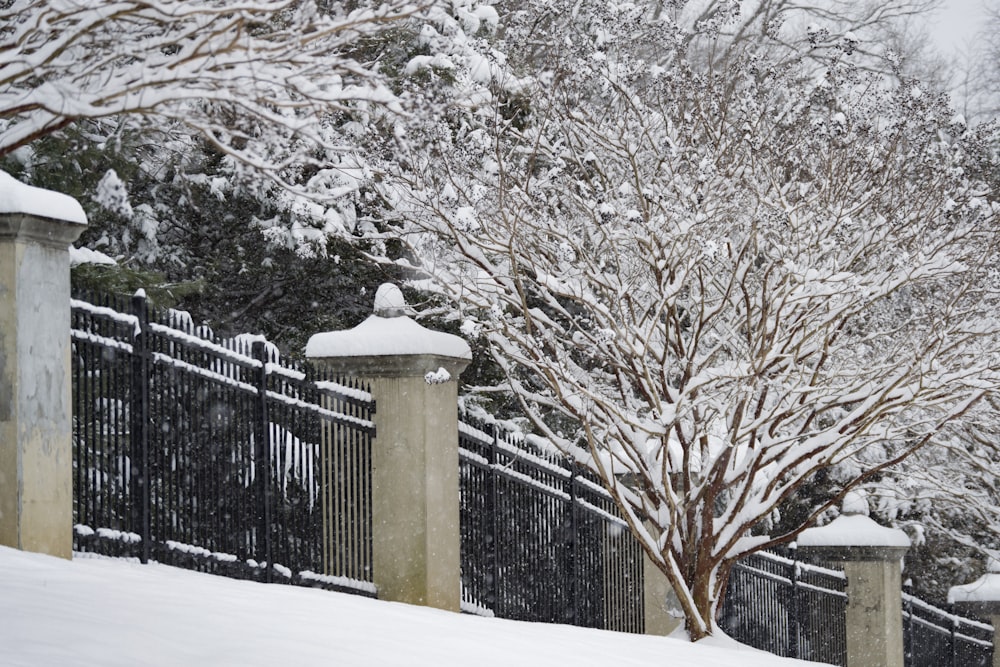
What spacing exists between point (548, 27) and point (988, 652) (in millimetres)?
14192

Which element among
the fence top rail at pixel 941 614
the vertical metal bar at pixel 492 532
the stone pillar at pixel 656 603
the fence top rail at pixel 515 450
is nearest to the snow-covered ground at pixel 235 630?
the vertical metal bar at pixel 492 532

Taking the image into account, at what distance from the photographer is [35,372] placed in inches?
265

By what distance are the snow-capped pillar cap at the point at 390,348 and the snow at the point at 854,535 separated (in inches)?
245

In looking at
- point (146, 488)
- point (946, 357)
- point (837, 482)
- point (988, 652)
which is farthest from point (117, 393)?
point (988, 652)

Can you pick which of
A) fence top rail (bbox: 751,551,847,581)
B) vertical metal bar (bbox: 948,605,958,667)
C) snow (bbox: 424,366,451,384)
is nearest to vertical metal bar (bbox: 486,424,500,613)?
snow (bbox: 424,366,451,384)

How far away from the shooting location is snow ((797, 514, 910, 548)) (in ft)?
44.0

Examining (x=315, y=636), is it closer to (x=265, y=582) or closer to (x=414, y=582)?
(x=265, y=582)

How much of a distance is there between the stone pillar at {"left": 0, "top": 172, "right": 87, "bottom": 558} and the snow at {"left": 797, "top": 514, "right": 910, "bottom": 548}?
929 cm

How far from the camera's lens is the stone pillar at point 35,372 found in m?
6.61

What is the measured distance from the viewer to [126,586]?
240 inches

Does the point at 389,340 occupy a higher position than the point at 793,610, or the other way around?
the point at 389,340

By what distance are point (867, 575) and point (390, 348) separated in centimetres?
754

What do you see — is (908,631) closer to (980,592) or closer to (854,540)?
(980,592)

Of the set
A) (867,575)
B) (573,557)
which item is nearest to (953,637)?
(867,575)
